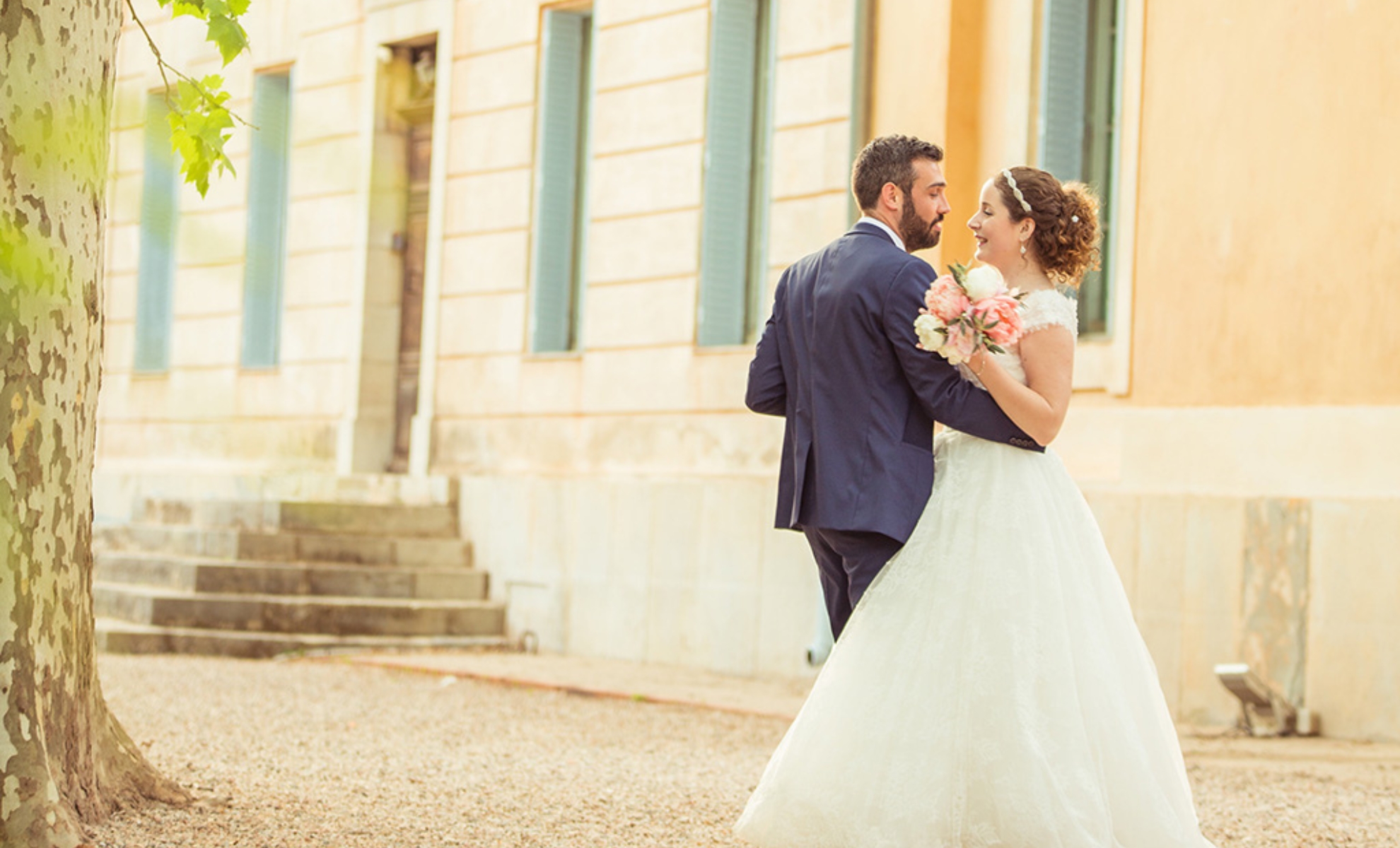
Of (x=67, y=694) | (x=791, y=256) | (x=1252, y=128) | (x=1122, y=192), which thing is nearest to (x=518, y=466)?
(x=791, y=256)

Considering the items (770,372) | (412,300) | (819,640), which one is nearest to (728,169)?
(819,640)

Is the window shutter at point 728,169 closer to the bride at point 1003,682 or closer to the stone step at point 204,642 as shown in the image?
the stone step at point 204,642

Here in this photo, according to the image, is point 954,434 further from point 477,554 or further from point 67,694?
point 477,554

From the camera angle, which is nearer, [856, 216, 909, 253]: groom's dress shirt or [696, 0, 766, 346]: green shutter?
[856, 216, 909, 253]: groom's dress shirt

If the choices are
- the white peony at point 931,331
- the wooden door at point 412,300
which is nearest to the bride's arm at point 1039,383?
the white peony at point 931,331

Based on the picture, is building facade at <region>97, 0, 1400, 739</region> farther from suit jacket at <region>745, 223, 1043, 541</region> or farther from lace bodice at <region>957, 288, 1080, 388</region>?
lace bodice at <region>957, 288, 1080, 388</region>

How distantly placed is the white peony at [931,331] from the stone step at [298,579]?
8265mm

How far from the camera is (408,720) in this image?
25.5ft

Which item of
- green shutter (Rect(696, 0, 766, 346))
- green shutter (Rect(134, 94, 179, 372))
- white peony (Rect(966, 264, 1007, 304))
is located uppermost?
green shutter (Rect(696, 0, 766, 346))

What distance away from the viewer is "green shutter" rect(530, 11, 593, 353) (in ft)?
39.7

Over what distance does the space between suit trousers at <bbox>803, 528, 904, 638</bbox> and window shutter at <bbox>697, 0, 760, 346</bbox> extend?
6942mm

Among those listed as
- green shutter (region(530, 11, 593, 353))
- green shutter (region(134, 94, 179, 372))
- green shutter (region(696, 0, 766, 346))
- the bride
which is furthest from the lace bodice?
green shutter (region(530, 11, 593, 353))

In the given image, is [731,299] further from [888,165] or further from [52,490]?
[52,490]

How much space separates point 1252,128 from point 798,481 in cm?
503
